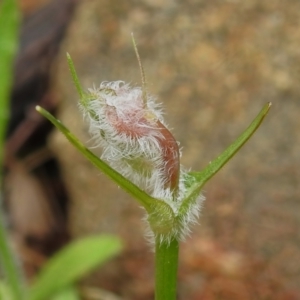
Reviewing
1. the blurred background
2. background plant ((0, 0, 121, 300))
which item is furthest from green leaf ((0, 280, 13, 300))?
the blurred background

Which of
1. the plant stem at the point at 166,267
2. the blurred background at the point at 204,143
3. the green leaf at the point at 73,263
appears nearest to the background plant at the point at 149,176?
the plant stem at the point at 166,267

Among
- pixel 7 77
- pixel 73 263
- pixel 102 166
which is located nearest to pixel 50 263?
pixel 73 263

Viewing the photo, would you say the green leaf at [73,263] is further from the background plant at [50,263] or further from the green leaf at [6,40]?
the green leaf at [6,40]

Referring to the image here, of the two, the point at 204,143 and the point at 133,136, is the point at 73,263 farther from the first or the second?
the point at 133,136

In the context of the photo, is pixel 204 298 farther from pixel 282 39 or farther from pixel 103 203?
pixel 282 39

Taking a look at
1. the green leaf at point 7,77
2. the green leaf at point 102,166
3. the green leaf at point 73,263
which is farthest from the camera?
the green leaf at point 73,263

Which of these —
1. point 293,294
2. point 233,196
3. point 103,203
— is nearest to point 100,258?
point 103,203
